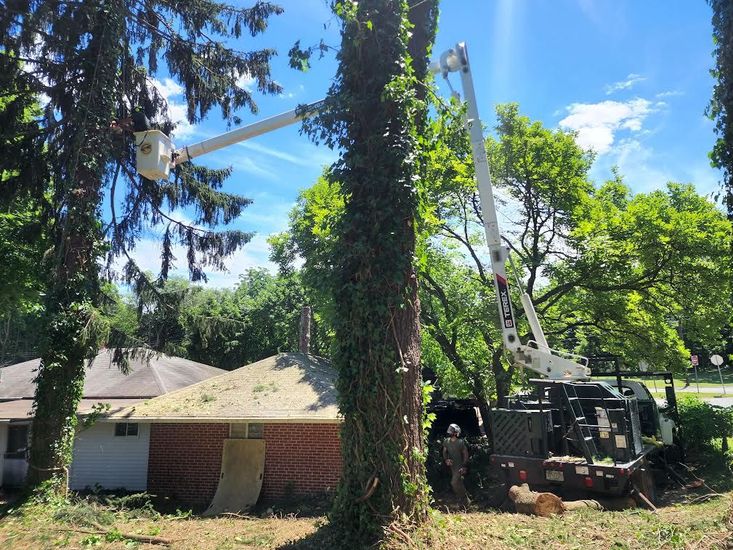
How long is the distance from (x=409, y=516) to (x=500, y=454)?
4899mm

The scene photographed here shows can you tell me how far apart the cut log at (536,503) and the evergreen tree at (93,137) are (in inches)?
316

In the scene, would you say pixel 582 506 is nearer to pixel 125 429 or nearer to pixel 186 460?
pixel 186 460

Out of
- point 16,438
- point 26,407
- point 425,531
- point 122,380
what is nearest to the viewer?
point 425,531

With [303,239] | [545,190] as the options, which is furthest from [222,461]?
[545,190]

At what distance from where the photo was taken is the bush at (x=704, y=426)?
47.9 feet

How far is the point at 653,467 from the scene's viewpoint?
474 inches

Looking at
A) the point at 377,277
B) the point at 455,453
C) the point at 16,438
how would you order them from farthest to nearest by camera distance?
1. the point at 16,438
2. the point at 455,453
3. the point at 377,277

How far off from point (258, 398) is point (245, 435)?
3.64 ft

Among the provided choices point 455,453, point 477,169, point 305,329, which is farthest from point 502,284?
point 305,329

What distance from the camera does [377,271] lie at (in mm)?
6023

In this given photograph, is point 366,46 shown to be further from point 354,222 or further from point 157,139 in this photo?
point 157,139

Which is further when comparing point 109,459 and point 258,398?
point 109,459

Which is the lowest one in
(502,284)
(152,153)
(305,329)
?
(502,284)

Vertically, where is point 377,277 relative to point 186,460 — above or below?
above
